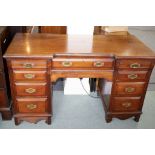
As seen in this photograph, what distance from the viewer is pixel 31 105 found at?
180 centimetres

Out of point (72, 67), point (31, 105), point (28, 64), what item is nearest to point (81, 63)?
point (72, 67)

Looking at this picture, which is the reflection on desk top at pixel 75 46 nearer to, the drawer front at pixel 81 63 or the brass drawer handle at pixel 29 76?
the drawer front at pixel 81 63

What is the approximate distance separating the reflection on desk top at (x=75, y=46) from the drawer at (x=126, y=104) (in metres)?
0.44

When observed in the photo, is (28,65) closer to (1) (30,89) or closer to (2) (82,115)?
(1) (30,89)

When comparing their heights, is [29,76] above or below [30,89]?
above

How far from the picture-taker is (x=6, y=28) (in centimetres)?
183

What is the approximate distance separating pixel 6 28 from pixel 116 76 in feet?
3.48

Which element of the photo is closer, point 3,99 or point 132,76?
point 132,76

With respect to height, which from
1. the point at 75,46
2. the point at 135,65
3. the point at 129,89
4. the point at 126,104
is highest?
the point at 75,46

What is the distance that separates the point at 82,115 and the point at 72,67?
2.16ft

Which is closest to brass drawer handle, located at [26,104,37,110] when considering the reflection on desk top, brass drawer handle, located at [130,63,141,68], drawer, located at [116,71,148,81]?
the reflection on desk top

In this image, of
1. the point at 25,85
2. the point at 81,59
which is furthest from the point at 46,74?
the point at 81,59

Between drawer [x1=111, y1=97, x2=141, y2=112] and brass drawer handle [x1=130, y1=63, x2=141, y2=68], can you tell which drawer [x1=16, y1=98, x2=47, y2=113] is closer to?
drawer [x1=111, y1=97, x2=141, y2=112]

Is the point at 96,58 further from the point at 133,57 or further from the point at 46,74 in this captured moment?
the point at 46,74
